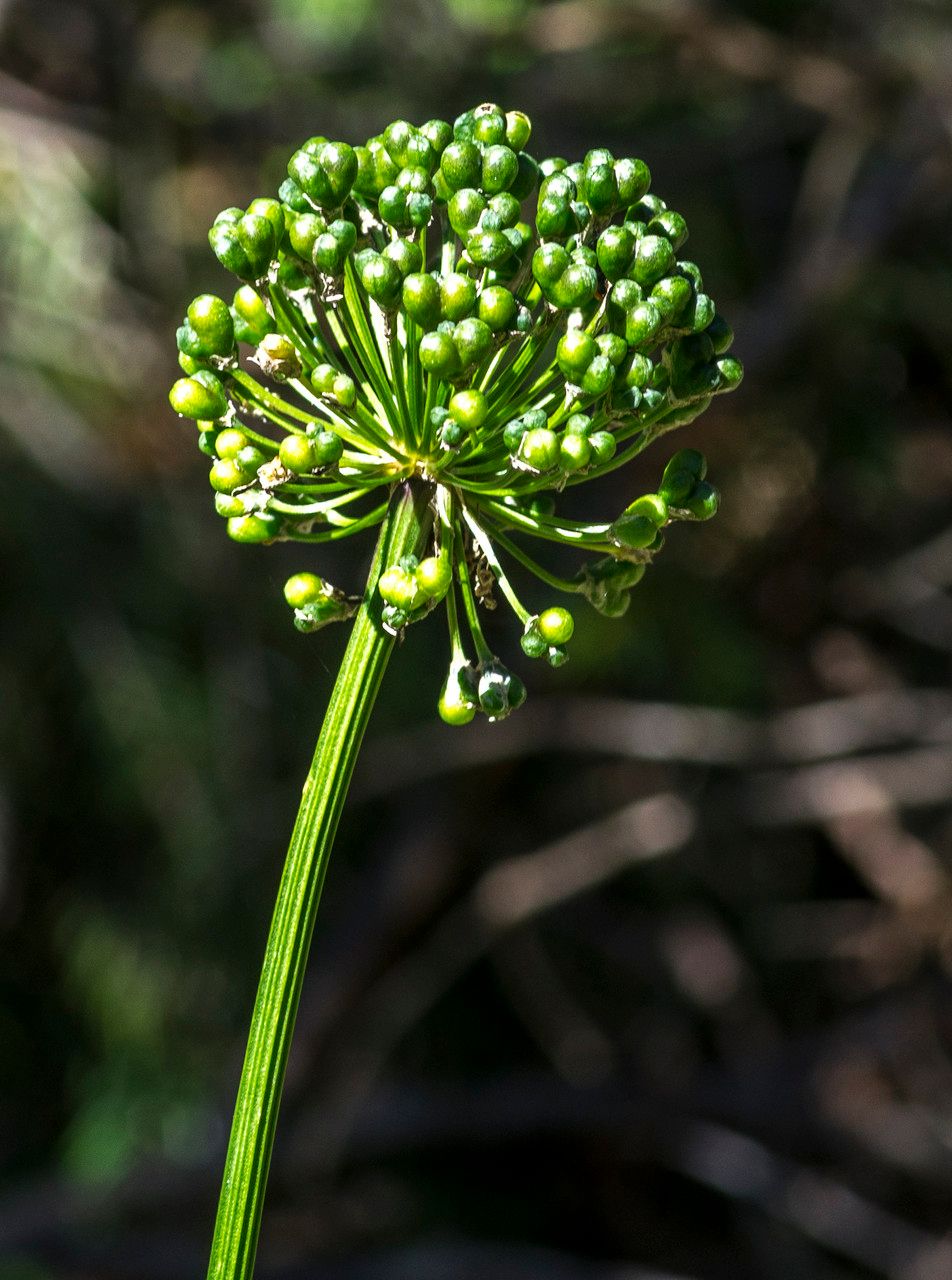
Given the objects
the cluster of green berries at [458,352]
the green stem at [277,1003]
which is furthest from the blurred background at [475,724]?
the green stem at [277,1003]

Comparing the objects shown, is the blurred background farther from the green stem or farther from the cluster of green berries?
the green stem

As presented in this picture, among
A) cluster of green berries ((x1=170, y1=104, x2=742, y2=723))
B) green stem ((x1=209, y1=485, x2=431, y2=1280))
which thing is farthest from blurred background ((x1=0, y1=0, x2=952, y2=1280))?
green stem ((x1=209, y1=485, x2=431, y2=1280))

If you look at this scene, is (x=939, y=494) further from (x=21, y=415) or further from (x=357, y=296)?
(x=357, y=296)

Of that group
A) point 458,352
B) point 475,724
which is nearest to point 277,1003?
point 458,352

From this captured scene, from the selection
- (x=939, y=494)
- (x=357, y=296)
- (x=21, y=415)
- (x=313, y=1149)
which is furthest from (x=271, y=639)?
(x=357, y=296)

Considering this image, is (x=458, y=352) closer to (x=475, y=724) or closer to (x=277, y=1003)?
(x=277, y=1003)

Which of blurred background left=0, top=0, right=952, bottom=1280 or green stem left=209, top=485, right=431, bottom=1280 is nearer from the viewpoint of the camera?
green stem left=209, top=485, right=431, bottom=1280
